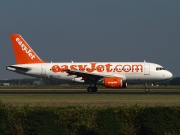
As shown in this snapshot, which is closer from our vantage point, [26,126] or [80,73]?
[26,126]

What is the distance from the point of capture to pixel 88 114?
68.0ft

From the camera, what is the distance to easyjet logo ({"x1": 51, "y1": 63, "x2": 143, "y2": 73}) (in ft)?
212

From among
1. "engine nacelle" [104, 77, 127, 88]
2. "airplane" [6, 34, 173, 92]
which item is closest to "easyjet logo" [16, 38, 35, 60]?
"airplane" [6, 34, 173, 92]

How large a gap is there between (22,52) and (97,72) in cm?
1206

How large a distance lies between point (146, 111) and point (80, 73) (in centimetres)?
4327

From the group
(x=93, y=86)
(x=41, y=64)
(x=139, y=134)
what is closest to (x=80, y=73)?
(x=93, y=86)

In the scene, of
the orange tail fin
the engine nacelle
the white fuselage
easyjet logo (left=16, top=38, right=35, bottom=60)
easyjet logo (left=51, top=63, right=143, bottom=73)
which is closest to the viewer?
the engine nacelle

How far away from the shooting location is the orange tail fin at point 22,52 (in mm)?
70188

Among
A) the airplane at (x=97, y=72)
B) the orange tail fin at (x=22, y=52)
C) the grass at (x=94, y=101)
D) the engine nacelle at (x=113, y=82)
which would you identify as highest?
the orange tail fin at (x=22, y=52)

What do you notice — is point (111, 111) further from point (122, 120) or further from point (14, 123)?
point (14, 123)

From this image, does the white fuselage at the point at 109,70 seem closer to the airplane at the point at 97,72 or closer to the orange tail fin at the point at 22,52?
the airplane at the point at 97,72


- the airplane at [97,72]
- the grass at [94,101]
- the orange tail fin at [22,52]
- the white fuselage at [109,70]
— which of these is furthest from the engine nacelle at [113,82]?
the grass at [94,101]

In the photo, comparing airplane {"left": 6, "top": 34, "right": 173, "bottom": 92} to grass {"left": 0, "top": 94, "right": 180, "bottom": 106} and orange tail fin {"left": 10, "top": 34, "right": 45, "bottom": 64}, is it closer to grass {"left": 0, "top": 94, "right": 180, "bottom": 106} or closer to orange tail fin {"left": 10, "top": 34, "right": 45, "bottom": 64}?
orange tail fin {"left": 10, "top": 34, "right": 45, "bottom": 64}

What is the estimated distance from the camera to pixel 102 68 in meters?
65.4
